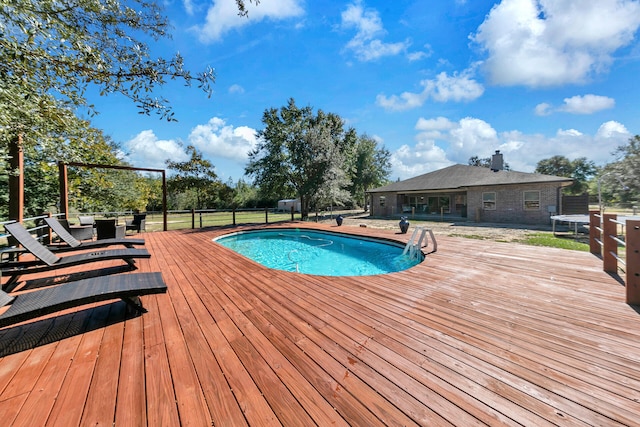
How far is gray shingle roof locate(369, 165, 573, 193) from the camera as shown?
1418 cm

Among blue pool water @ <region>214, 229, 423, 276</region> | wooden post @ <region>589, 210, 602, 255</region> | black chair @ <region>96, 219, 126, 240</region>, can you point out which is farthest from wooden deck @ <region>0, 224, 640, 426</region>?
black chair @ <region>96, 219, 126, 240</region>

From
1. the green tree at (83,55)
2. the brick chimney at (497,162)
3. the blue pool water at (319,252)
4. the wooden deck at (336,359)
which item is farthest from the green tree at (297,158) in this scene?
the wooden deck at (336,359)

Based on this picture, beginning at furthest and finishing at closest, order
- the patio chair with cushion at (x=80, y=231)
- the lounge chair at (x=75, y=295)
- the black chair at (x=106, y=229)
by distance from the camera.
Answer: the black chair at (x=106, y=229), the patio chair with cushion at (x=80, y=231), the lounge chair at (x=75, y=295)

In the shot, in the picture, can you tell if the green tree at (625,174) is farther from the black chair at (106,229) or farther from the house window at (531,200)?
the black chair at (106,229)

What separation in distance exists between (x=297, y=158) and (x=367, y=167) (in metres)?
14.8

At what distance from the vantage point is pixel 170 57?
314cm

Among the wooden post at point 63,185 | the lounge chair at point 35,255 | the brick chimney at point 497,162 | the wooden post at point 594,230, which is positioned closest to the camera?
the lounge chair at point 35,255

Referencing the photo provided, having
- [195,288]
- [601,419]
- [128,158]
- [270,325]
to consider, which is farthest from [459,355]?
[128,158]

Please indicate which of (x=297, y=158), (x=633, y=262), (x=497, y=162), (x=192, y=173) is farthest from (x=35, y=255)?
(x=192, y=173)

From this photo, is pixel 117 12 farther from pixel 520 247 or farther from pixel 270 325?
pixel 520 247

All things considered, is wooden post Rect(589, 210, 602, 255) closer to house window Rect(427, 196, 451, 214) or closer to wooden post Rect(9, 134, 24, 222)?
wooden post Rect(9, 134, 24, 222)

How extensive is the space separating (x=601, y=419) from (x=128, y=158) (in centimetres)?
2913

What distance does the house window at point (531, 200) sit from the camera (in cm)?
1395

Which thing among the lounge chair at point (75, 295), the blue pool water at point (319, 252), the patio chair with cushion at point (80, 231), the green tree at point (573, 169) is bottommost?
the blue pool water at point (319, 252)
